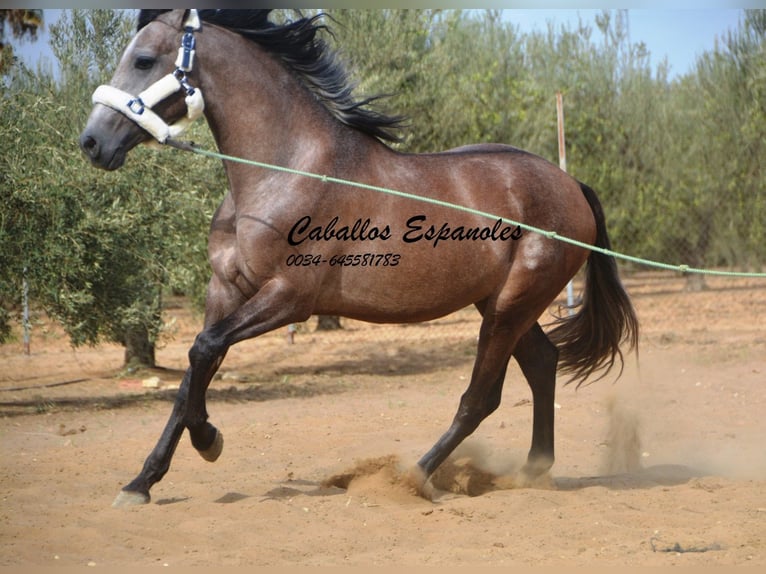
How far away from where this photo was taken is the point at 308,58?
15.8 ft

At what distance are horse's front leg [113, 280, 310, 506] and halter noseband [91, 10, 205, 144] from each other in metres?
0.90

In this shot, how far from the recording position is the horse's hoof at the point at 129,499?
174 inches

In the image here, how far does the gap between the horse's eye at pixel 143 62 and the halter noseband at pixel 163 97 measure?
0.10 metres

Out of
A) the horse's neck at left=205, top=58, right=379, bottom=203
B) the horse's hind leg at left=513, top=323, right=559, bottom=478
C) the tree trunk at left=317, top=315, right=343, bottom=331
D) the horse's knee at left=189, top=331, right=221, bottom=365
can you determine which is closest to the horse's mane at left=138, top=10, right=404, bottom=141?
the horse's neck at left=205, top=58, right=379, bottom=203

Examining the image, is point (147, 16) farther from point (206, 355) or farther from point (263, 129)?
point (206, 355)

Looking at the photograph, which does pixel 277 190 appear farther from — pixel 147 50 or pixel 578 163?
pixel 578 163

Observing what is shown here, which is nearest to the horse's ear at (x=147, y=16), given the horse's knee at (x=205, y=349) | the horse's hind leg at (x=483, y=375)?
the horse's knee at (x=205, y=349)

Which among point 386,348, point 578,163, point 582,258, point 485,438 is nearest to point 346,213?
point 582,258

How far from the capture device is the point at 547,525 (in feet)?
13.5

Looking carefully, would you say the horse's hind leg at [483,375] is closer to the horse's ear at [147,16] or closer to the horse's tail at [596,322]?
the horse's tail at [596,322]

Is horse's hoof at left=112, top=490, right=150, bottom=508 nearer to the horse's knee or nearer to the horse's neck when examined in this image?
the horse's knee

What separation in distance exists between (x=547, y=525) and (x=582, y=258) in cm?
172

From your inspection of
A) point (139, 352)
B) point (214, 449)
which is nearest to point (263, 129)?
point (214, 449)

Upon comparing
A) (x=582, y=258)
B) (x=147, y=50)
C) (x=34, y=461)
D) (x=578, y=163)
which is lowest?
(x=34, y=461)
